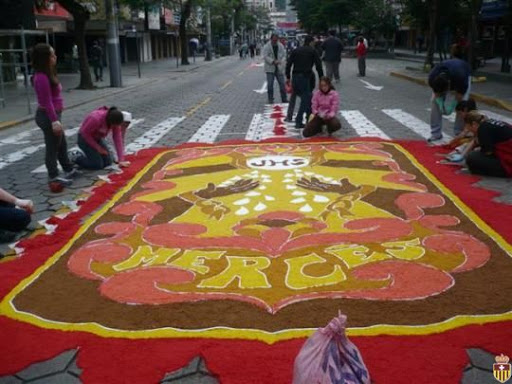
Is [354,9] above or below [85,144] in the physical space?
above

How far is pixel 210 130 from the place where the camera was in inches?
465

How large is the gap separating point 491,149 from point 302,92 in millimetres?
5113

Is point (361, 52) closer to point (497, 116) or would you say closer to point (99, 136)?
point (497, 116)

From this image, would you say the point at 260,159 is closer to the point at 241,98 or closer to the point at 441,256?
the point at 441,256

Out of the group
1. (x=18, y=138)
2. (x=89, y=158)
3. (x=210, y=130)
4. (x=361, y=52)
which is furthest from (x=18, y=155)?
(x=361, y=52)

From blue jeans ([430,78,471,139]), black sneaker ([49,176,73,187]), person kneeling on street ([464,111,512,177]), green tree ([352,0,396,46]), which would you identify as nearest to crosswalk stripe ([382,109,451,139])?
blue jeans ([430,78,471,139])

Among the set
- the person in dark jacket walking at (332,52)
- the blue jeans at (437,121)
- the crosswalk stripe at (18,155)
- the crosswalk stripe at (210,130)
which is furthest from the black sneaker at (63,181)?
the person in dark jacket walking at (332,52)

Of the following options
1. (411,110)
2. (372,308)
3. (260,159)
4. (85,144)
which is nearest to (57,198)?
(85,144)

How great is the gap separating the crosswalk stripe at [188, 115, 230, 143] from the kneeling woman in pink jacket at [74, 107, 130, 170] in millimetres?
2280

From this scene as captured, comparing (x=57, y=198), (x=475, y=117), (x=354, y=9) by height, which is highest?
(x=354, y=9)

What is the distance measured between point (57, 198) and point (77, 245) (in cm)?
196

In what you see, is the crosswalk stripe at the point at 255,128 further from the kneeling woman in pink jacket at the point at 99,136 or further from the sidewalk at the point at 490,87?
the sidewalk at the point at 490,87

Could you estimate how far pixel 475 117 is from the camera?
751 cm

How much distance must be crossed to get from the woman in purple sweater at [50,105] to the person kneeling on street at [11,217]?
1.50 meters
